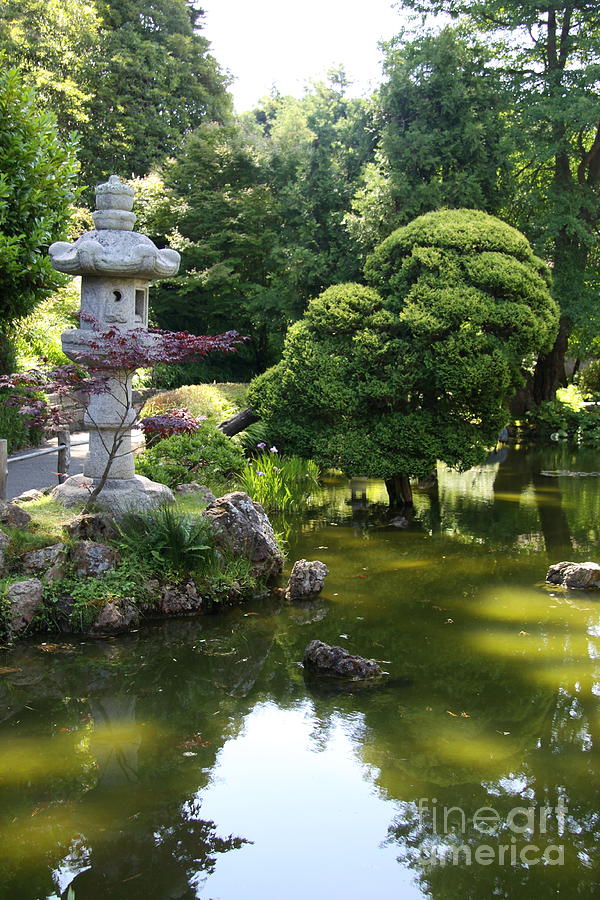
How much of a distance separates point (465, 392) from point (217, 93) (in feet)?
79.6

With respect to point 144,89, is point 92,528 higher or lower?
lower

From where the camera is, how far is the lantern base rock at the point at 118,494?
7.13m

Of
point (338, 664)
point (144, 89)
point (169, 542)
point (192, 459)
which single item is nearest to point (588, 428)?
point (192, 459)

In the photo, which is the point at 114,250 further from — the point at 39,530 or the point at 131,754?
the point at 131,754

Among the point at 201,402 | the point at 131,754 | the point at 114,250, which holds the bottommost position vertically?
the point at 131,754

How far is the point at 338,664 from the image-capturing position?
211 inches

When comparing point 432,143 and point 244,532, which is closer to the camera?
point 244,532

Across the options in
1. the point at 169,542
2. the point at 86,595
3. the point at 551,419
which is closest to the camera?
the point at 86,595

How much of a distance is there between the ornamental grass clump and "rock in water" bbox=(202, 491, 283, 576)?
2220mm

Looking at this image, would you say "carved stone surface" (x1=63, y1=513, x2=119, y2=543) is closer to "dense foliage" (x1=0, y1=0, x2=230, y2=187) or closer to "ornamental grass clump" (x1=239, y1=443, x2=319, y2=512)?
"ornamental grass clump" (x1=239, y1=443, x2=319, y2=512)

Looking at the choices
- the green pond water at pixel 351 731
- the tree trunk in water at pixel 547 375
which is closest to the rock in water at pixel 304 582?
the green pond water at pixel 351 731

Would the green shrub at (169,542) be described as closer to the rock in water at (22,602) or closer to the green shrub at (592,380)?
the rock in water at (22,602)

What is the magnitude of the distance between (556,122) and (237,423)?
9.11 metres

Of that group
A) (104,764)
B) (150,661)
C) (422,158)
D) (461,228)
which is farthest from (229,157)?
(104,764)
